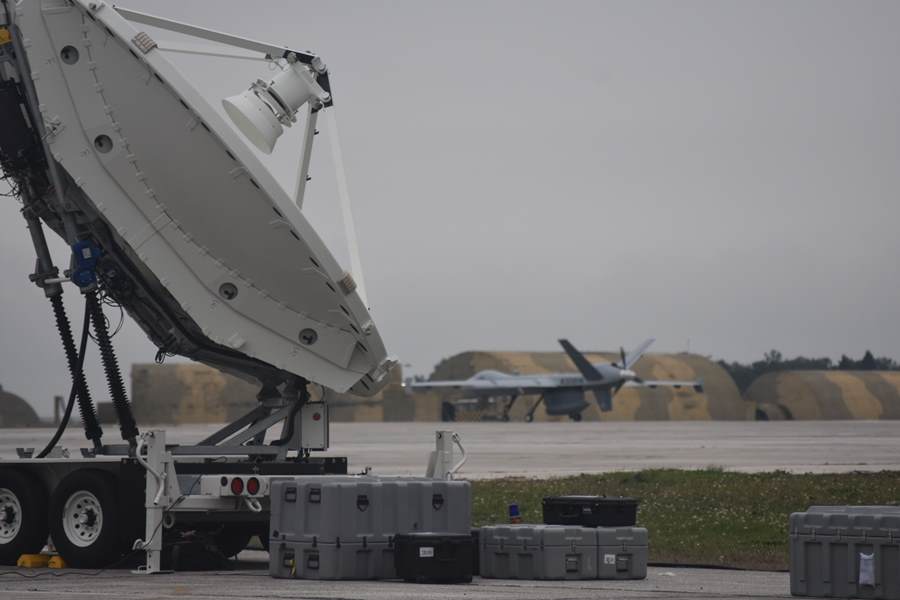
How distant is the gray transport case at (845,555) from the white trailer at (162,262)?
4.33 metres

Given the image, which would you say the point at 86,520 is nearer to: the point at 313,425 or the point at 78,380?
the point at 78,380

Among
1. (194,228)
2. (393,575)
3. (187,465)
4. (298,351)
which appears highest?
(194,228)

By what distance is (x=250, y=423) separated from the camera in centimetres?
1491

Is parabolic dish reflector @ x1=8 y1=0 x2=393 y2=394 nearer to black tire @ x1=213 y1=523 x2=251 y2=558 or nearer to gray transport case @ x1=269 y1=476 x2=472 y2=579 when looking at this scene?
gray transport case @ x1=269 y1=476 x2=472 y2=579

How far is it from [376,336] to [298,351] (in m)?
0.71

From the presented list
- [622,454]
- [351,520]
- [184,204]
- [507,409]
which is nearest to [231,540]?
[351,520]

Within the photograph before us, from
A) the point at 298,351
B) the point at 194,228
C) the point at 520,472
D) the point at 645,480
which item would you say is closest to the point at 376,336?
the point at 298,351

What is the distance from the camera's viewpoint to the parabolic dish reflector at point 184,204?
1307cm

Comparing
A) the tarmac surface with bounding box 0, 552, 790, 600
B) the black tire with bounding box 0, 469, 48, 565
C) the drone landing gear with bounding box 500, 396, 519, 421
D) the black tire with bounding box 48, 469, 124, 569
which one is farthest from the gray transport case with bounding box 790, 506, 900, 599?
the drone landing gear with bounding box 500, 396, 519, 421

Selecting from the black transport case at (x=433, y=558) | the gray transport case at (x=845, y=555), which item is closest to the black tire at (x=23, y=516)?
the black transport case at (x=433, y=558)

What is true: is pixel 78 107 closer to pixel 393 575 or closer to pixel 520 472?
pixel 393 575

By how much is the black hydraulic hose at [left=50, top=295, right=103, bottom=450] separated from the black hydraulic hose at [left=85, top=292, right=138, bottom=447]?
11 cm

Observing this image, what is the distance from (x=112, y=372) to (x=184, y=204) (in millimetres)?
1960

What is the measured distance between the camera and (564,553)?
43.0ft
